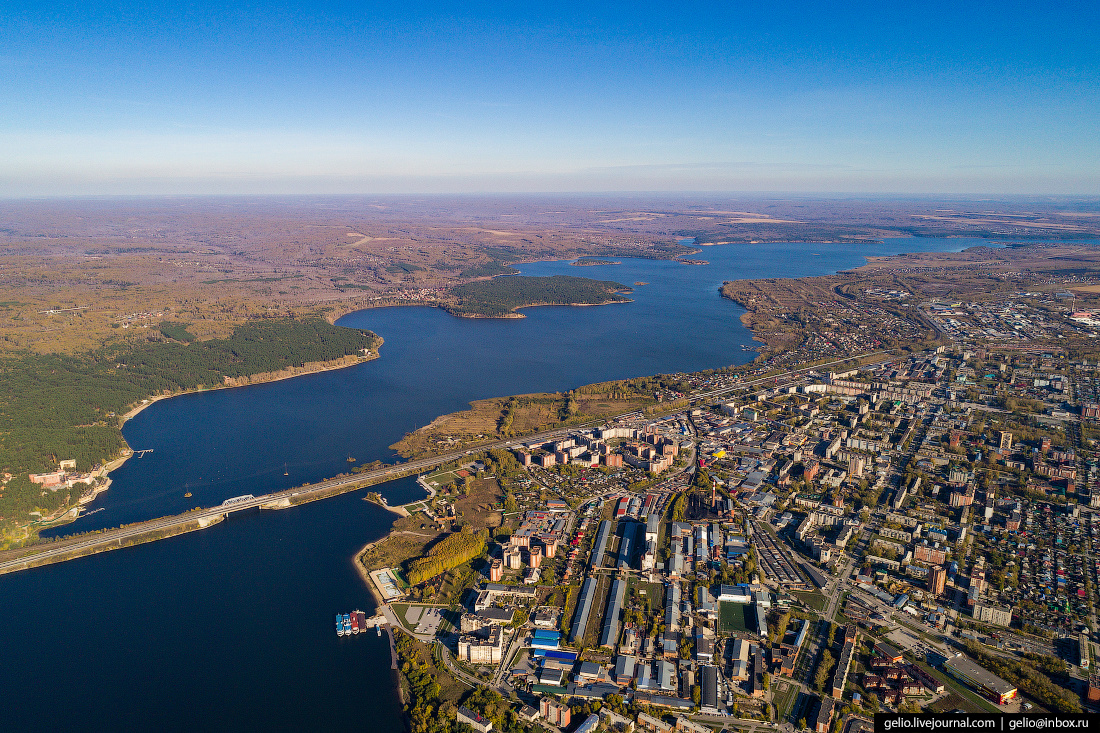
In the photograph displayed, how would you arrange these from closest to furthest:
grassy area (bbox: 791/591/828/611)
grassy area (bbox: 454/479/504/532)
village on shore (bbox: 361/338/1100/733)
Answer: village on shore (bbox: 361/338/1100/733), grassy area (bbox: 791/591/828/611), grassy area (bbox: 454/479/504/532)

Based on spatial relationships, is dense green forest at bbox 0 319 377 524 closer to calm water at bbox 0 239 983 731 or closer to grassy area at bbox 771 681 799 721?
calm water at bbox 0 239 983 731

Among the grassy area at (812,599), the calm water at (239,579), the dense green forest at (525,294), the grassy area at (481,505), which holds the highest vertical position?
the dense green forest at (525,294)

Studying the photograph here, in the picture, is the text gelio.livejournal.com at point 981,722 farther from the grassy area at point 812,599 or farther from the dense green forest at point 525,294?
the dense green forest at point 525,294

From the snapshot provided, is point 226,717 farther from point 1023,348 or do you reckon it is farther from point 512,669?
point 1023,348

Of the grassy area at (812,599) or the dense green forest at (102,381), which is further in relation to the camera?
the dense green forest at (102,381)

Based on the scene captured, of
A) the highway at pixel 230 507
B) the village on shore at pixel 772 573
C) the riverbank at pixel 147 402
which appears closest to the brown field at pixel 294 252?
the riverbank at pixel 147 402

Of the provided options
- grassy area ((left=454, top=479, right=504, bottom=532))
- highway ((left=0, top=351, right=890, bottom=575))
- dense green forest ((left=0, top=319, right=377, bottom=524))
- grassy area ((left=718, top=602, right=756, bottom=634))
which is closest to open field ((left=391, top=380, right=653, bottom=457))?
highway ((left=0, top=351, right=890, bottom=575))

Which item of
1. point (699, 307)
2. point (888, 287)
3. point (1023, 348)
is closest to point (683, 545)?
point (1023, 348)
